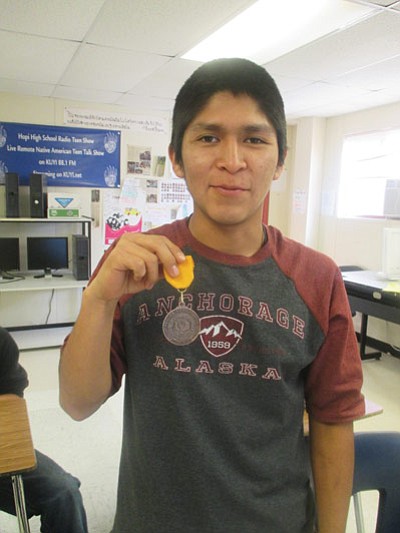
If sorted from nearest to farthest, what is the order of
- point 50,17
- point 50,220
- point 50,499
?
point 50,499 → point 50,17 → point 50,220

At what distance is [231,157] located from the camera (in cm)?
75

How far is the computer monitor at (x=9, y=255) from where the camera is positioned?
434 cm

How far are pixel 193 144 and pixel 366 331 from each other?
4.30 metres

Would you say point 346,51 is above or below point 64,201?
above

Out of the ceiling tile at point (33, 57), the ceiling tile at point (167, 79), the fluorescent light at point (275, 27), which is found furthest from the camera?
the ceiling tile at point (167, 79)

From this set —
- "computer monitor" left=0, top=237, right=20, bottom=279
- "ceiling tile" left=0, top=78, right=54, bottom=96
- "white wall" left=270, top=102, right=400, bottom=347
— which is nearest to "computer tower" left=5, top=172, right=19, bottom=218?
"computer monitor" left=0, top=237, right=20, bottom=279

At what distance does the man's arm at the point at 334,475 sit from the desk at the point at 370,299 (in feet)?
9.62

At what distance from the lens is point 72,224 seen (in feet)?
15.7

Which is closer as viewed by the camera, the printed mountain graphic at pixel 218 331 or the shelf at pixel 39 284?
the printed mountain graphic at pixel 218 331

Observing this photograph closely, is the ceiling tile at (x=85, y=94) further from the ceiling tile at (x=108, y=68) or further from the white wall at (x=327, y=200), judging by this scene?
the white wall at (x=327, y=200)

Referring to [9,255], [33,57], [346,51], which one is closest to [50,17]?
[33,57]

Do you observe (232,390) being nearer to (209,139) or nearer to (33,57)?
(209,139)

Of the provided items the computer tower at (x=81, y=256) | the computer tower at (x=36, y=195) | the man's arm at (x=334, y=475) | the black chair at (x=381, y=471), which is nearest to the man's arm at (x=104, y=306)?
the man's arm at (x=334, y=475)

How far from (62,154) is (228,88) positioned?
4209 millimetres
